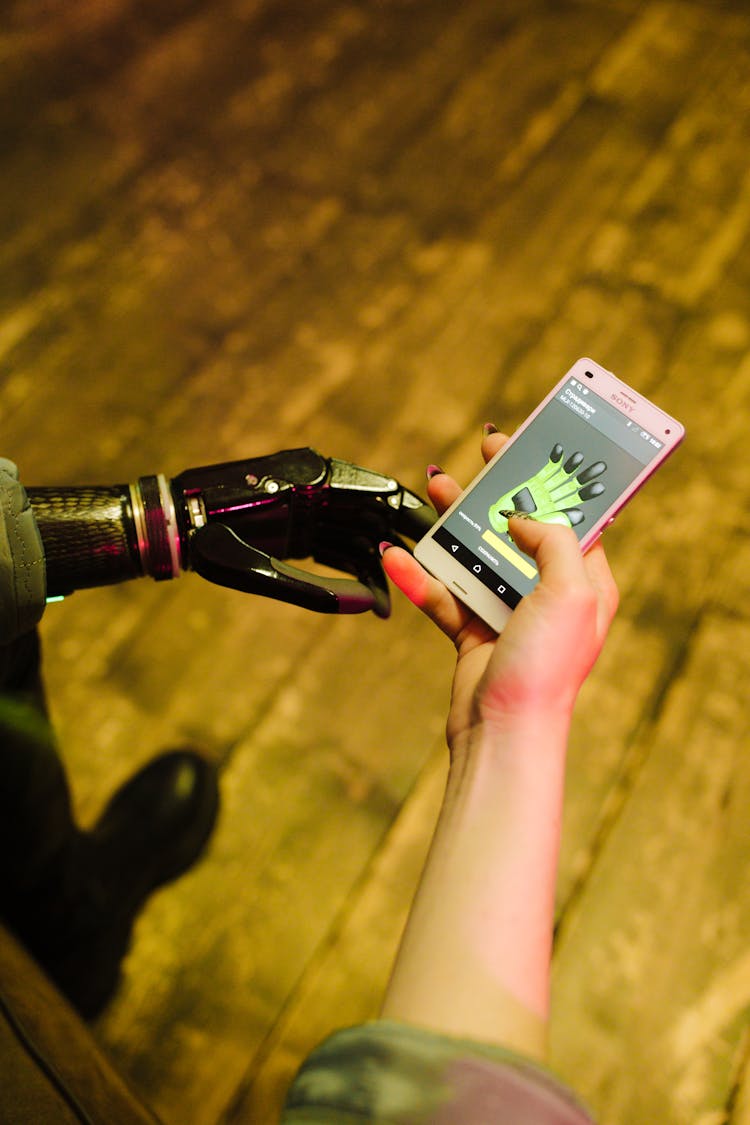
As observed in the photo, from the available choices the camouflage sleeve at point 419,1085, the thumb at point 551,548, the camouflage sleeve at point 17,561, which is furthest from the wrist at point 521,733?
the camouflage sleeve at point 17,561

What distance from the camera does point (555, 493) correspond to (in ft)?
2.52

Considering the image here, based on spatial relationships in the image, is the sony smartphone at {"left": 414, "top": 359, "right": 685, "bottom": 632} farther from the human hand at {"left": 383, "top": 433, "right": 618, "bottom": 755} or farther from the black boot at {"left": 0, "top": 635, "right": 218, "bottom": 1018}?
the black boot at {"left": 0, "top": 635, "right": 218, "bottom": 1018}

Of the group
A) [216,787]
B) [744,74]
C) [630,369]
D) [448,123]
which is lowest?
[216,787]

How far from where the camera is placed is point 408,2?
63.7 inches

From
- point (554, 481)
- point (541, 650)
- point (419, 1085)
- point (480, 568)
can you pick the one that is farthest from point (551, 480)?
point (419, 1085)

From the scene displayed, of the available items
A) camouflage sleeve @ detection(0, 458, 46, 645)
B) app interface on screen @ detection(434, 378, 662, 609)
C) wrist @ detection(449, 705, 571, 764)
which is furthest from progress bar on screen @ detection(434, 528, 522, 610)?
camouflage sleeve @ detection(0, 458, 46, 645)

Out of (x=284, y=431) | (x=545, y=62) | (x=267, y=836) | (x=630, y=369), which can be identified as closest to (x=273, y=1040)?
(x=267, y=836)

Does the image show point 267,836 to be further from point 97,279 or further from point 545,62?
point 545,62

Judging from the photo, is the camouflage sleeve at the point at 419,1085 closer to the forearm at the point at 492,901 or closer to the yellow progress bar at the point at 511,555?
the forearm at the point at 492,901

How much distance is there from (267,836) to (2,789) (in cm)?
39

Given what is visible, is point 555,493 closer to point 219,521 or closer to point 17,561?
point 219,521

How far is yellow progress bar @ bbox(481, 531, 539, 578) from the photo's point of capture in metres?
0.73

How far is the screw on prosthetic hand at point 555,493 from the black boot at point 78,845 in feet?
1.55

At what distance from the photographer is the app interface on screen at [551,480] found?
2.45 feet
